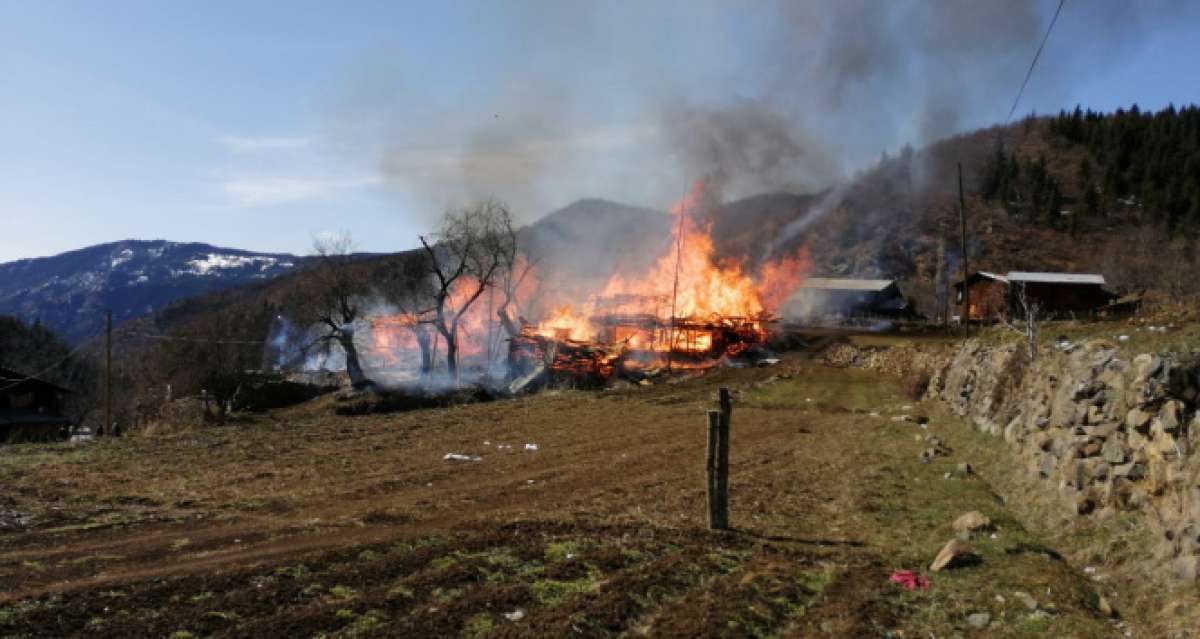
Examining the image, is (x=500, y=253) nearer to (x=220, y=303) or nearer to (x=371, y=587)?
(x=371, y=587)

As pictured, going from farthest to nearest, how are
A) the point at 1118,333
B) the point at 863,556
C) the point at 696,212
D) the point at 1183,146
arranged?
the point at 1183,146
the point at 696,212
the point at 1118,333
the point at 863,556

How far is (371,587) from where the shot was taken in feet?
31.7

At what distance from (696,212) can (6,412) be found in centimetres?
5693

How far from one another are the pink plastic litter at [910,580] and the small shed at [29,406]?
5632 cm

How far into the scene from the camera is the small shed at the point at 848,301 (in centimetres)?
8100

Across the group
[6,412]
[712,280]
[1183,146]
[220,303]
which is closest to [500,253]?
[712,280]

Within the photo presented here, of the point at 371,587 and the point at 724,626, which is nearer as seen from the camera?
the point at 724,626

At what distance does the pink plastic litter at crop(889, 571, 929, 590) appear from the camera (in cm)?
1029

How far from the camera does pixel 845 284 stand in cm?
8650

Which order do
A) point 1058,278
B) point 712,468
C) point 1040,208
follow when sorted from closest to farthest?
point 712,468 < point 1058,278 < point 1040,208

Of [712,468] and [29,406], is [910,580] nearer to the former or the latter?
[712,468]

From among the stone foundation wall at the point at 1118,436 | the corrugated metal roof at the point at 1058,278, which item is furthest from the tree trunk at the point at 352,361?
the corrugated metal roof at the point at 1058,278

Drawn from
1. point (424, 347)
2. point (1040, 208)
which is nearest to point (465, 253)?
point (424, 347)

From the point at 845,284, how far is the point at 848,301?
4064 mm
